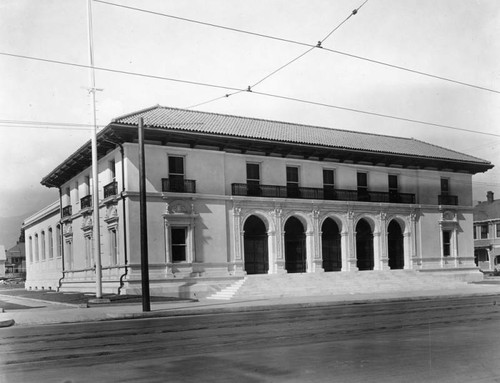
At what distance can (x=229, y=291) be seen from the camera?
1039 inches

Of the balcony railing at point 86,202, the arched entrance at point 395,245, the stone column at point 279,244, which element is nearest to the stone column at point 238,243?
the stone column at point 279,244

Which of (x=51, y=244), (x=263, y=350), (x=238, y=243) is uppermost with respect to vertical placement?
(x=238, y=243)

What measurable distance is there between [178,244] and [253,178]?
18.6 feet

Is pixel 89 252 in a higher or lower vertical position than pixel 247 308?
higher

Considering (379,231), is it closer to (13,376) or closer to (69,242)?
(69,242)

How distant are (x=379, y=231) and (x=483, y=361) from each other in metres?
25.6

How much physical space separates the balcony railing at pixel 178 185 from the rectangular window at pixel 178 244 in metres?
1.90

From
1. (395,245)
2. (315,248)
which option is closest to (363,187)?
(395,245)

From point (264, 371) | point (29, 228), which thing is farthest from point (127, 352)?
point (29, 228)

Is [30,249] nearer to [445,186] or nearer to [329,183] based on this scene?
[329,183]

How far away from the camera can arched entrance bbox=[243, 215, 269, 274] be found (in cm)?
2980

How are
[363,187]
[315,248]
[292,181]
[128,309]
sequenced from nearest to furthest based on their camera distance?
[128,309] < [315,248] < [292,181] < [363,187]

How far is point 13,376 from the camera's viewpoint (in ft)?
25.7

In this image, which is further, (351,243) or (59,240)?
(59,240)
